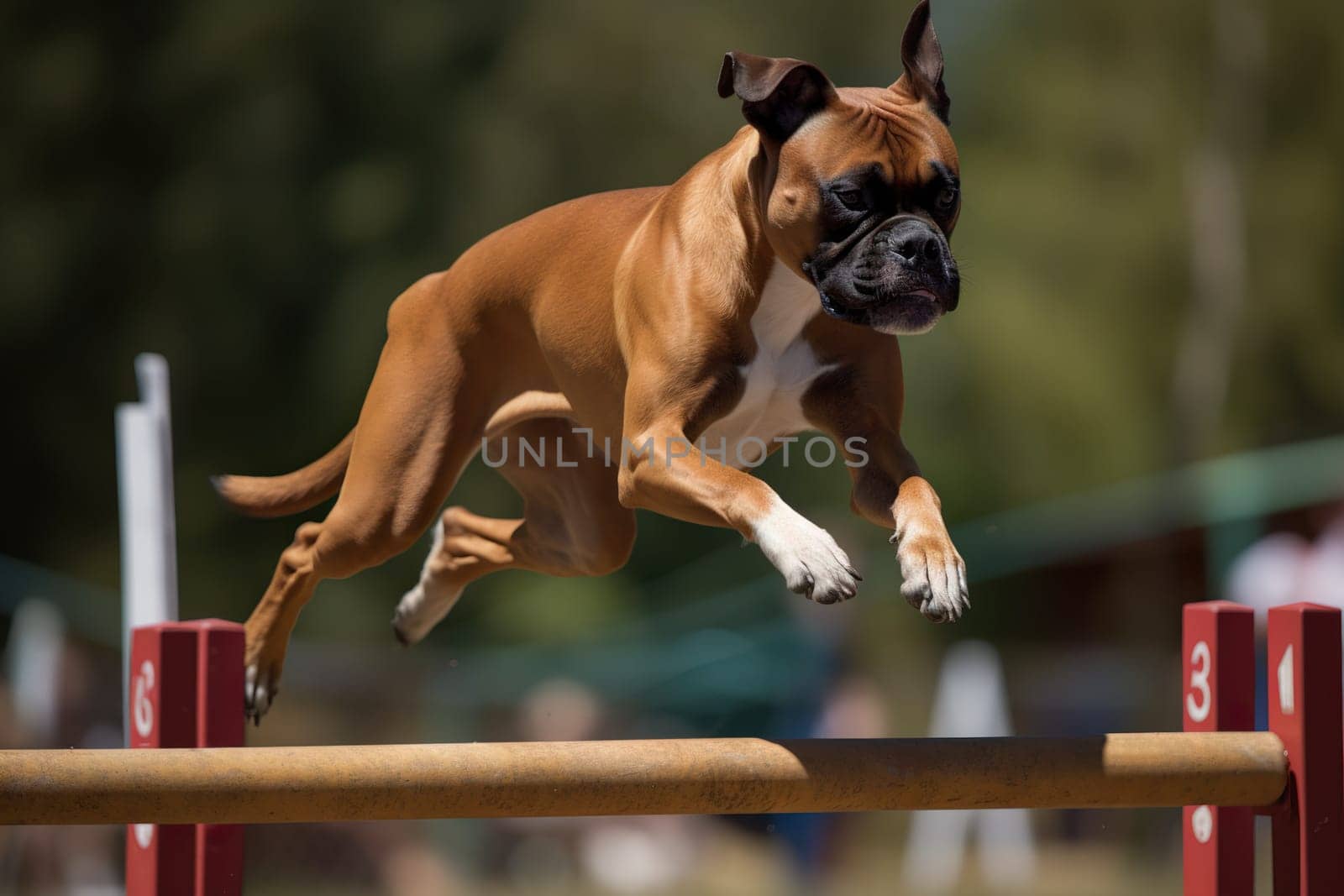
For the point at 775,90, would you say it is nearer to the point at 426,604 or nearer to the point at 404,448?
the point at 404,448

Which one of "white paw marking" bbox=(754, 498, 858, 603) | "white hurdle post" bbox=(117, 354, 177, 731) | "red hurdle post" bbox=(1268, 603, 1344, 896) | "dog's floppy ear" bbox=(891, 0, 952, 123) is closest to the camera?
"white paw marking" bbox=(754, 498, 858, 603)


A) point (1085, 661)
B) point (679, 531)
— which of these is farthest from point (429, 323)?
point (679, 531)

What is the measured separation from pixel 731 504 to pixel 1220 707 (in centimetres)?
127

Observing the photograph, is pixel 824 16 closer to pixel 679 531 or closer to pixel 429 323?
pixel 679 531

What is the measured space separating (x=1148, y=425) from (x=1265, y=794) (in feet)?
33.2

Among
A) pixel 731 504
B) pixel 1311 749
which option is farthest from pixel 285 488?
pixel 1311 749

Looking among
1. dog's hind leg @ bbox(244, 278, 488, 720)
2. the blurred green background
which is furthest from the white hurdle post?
the blurred green background

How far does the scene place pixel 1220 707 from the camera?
395 centimetres

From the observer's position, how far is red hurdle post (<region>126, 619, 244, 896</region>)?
3631 millimetres

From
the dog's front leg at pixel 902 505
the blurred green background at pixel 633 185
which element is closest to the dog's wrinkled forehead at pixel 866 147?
the dog's front leg at pixel 902 505

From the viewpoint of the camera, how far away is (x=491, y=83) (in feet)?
44.4

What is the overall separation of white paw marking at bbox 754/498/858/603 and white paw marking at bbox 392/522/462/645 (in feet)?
7.86

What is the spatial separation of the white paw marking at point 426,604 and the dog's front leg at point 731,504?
1760 millimetres

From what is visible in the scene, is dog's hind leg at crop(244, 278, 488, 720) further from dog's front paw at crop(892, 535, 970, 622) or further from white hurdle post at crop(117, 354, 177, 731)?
dog's front paw at crop(892, 535, 970, 622)
